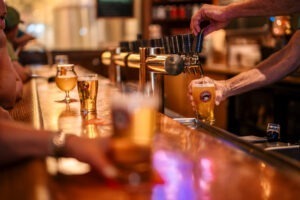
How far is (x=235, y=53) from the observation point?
7121mm

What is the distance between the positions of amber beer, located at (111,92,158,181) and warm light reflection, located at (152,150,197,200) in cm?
6

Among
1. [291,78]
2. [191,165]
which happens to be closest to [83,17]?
[291,78]

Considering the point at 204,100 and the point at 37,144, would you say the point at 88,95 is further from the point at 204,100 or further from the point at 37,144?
the point at 37,144

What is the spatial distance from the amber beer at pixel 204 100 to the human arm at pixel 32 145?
89 cm

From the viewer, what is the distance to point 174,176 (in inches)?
44.8

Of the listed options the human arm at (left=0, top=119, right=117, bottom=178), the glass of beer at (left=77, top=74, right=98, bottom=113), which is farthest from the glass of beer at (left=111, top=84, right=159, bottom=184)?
the glass of beer at (left=77, top=74, right=98, bottom=113)

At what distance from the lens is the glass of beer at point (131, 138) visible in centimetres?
100

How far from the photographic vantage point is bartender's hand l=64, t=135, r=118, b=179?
1.03 m

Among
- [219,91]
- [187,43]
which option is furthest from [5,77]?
[219,91]

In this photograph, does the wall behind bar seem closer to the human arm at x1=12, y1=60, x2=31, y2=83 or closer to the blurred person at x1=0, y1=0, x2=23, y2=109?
the human arm at x1=12, y1=60, x2=31, y2=83

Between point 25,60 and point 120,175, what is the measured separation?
19.1 feet

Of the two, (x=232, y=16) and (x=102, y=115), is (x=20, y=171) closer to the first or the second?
(x=102, y=115)

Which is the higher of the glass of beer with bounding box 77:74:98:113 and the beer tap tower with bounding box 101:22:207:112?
the beer tap tower with bounding box 101:22:207:112

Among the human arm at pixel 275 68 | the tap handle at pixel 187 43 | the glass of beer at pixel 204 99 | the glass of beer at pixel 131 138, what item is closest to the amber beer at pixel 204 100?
the glass of beer at pixel 204 99
